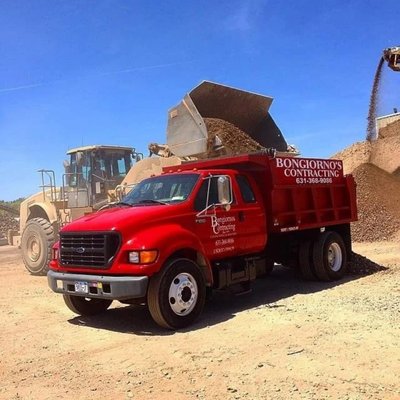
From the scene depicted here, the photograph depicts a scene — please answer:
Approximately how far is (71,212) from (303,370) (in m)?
9.75

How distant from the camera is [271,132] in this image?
12.5 metres

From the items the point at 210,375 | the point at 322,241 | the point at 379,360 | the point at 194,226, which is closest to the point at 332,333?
the point at 379,360

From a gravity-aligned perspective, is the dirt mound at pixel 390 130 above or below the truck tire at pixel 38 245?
above

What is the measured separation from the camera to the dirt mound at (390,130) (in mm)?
21359

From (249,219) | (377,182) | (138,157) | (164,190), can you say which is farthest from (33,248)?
(377,182)

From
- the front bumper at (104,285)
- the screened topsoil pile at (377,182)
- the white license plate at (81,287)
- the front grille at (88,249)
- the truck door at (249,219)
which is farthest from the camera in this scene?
Result: the screened topsoil pile at (377,182)

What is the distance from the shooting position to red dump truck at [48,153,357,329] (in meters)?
6.57

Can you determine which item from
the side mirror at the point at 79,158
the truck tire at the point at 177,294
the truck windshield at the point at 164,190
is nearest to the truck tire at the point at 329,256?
the truck windshield at the point at 164,190

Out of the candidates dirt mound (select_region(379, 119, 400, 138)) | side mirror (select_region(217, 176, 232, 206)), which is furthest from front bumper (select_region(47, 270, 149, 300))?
dirt mound (select_region(379, 119, 400, 138))

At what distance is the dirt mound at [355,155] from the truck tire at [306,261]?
10257mm

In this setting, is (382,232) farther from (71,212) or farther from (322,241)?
(71,212)

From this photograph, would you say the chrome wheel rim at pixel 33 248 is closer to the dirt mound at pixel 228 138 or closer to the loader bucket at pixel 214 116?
the loader bucket at pixel 214 116

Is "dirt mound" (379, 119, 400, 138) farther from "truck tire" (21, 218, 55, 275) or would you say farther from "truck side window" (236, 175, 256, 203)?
"truck side window" (236, 175, 256, 203)

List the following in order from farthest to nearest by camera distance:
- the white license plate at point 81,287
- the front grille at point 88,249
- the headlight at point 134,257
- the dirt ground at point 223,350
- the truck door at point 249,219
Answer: the truck door at point 249,219 < the white license plate at point 81,287 < the front grille at point 88,249 < the headlight at point 134,257 < the dirt ground at point 223,350
